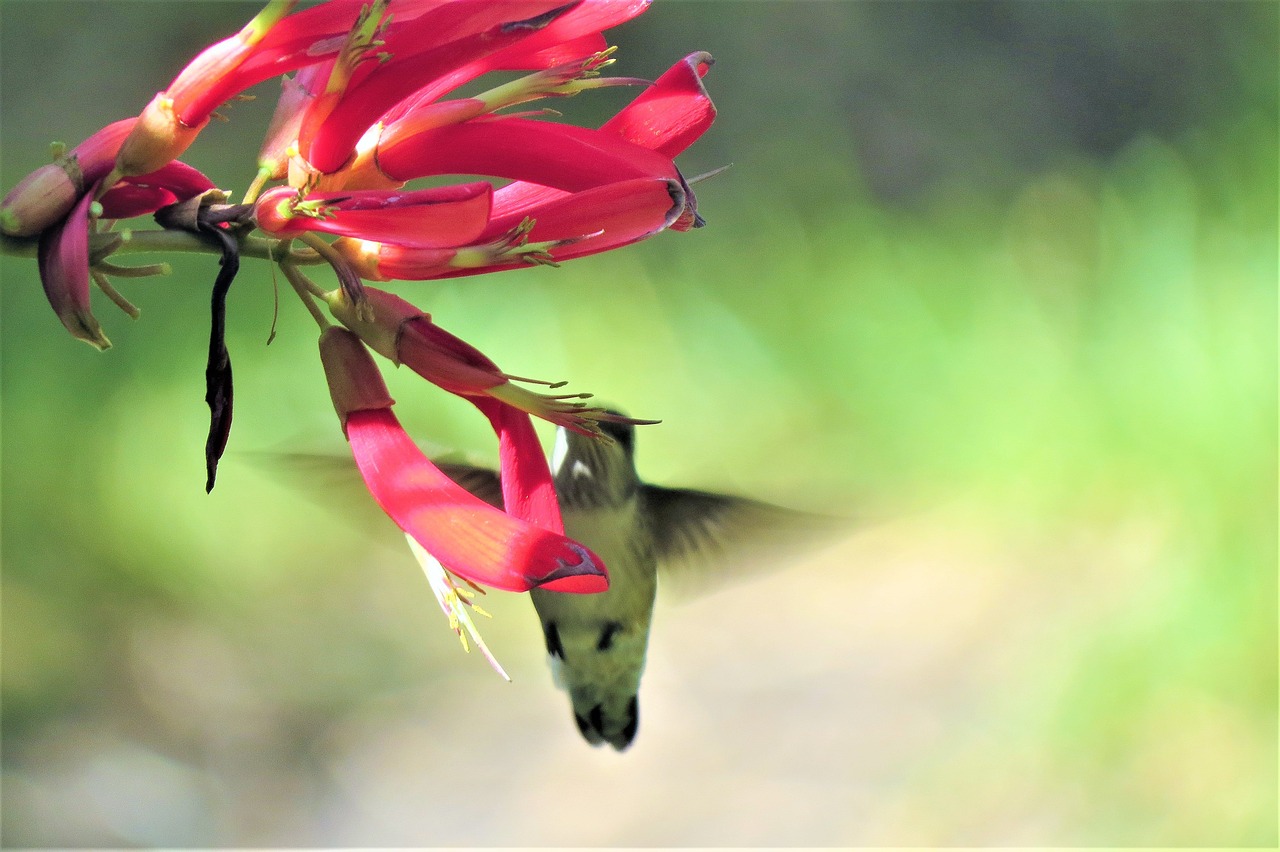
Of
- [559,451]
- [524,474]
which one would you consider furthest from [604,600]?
[524,474]

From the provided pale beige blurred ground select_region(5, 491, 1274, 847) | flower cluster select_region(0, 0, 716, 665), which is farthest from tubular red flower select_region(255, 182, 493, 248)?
pale beige blurred ground select_region(5, 491, 1274, 847)

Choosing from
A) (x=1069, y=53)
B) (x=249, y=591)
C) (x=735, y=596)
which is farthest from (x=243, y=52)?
(x=1069, y=53)

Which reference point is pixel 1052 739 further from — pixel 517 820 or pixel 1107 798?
pixel 517 820

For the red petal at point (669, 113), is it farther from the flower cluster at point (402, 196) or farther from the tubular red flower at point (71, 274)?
the tubular red flower at point (71, 274)

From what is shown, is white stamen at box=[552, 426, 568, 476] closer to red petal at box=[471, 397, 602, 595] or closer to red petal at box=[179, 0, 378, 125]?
red petal at box=[471, 397, 602, 595]

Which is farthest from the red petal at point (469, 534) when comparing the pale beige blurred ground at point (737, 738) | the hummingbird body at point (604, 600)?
the pale beige blurred ground at point (737, 738)
